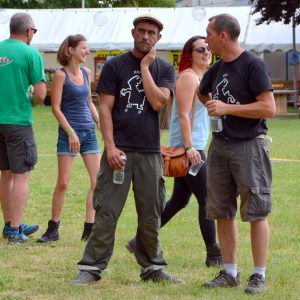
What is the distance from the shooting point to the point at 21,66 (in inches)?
328

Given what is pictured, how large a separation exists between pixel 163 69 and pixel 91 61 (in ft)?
120

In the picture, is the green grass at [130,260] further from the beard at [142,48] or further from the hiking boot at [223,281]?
the beard at [142,48]

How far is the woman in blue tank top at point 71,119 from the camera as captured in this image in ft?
28.1

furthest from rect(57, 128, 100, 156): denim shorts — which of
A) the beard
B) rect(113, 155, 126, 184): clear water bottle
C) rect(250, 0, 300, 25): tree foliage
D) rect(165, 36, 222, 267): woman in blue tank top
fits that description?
rect(250, 0, 300, 25): tree foliage

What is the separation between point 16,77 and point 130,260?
2.05 m

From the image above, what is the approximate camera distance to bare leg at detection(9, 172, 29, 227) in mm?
8383

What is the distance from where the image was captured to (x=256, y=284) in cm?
622

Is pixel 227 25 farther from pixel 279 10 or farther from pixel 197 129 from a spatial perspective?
pixel 279 10

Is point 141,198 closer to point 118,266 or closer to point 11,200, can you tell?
point 118,266

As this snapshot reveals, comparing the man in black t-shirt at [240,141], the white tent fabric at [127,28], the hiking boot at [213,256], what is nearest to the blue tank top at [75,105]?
the hiking boot at [213,256]

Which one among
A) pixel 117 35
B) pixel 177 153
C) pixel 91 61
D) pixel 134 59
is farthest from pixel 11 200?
pixel 91 61

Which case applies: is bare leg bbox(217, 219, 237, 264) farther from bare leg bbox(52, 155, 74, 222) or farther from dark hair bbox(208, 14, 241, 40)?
bare leg bbox(52, 155, 74, 222)

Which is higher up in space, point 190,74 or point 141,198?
point 190,74

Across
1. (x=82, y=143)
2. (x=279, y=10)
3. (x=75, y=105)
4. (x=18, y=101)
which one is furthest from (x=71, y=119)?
(x=279, y=10)
